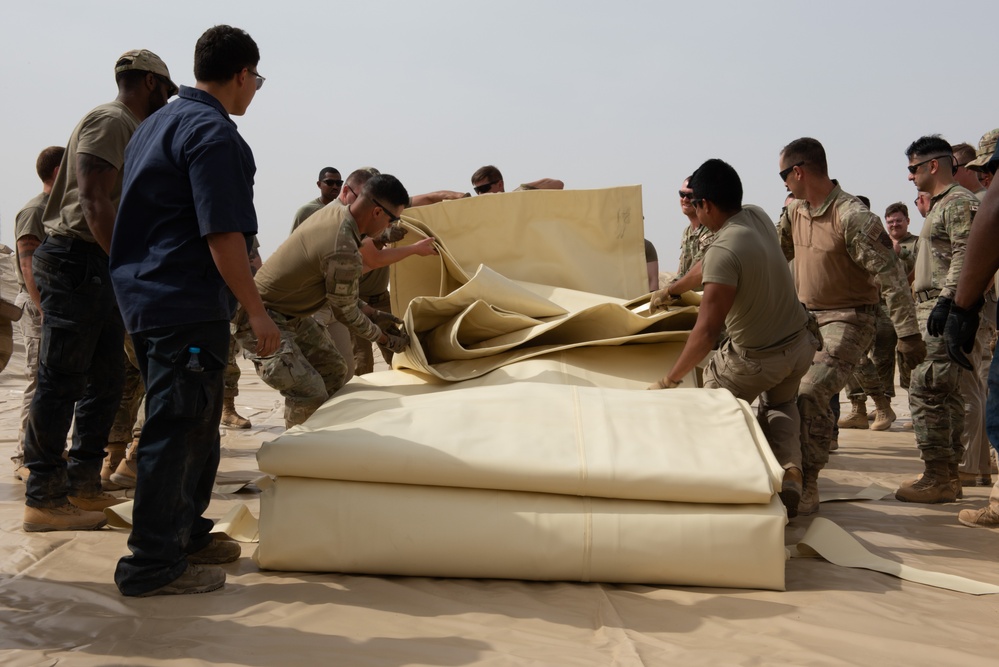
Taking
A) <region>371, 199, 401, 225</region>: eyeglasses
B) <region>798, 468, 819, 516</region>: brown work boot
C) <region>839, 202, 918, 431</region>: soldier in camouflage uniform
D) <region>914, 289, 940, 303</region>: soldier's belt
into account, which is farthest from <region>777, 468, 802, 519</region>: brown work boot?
<region>839, 202, 918, 431</region>: soldier in camouflage uniform

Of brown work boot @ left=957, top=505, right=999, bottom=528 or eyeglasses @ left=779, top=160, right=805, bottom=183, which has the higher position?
eyeglasses @ left=779, top=160, right=805, bottom=183

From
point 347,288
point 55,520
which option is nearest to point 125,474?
point 55,520

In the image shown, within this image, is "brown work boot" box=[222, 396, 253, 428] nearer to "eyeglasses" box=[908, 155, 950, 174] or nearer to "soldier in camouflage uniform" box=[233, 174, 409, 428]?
"soldier in camouflage uniform" box=[233, 174, 409, 428]

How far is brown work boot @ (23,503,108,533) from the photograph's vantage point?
11.6 ft

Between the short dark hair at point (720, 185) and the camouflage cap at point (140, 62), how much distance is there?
2327 millimetres

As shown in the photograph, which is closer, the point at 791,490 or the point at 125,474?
the point at 791,490

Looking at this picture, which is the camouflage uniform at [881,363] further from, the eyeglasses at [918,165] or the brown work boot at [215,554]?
the brown work boot at [215,554]

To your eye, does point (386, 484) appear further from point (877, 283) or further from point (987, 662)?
point (877, 283)

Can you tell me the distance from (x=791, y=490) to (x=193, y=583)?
8.03 ft

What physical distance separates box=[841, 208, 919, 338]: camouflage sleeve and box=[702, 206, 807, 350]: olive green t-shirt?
0.61m

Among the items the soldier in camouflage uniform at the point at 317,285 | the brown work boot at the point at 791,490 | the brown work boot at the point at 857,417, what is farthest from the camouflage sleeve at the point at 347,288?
the brown work boot at the point at 857,417

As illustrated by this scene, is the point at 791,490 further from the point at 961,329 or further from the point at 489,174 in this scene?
the point at 489,174

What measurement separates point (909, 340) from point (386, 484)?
2929mm

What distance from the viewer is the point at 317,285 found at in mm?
4391
